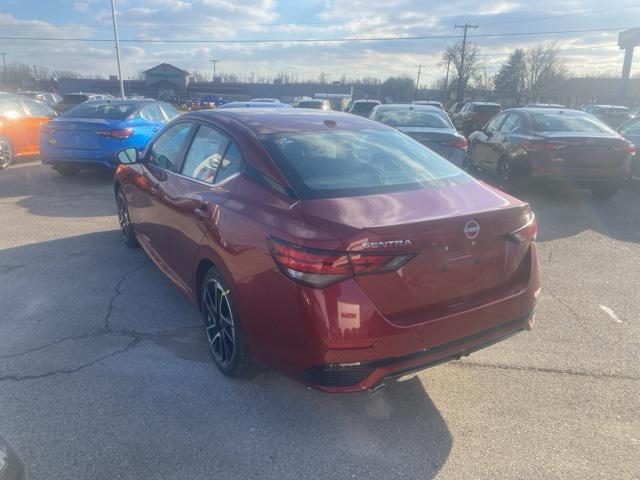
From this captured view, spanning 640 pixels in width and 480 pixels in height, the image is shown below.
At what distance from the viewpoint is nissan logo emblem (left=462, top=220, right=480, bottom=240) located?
2504mm

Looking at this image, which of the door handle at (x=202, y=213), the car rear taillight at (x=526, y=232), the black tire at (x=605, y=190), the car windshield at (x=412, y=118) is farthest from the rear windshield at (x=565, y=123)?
the door handle at (x=202, y=213)

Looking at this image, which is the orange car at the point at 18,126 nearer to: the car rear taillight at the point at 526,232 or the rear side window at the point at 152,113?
the rear side window at the point at 152,113

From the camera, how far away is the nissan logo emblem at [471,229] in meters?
2.50

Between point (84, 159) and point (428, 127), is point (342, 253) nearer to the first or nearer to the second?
point (428, 127)

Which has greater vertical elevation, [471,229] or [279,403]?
[471,229]

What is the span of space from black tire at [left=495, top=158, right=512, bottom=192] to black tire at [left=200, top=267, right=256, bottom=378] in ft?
22.8

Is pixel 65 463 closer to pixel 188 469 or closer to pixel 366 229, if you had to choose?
pixel 188 469

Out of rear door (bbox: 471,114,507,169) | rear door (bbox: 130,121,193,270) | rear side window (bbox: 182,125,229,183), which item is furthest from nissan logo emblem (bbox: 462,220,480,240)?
rear door (bbox: 471,114,507,169)

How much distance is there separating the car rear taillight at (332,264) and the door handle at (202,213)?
1.02 meters

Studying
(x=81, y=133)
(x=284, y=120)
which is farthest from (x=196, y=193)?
(x=81, y=133)

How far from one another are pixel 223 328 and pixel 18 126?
36.1 ft

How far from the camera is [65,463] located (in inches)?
97.0

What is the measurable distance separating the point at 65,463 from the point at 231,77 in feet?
344

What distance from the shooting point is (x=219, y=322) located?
321cm
